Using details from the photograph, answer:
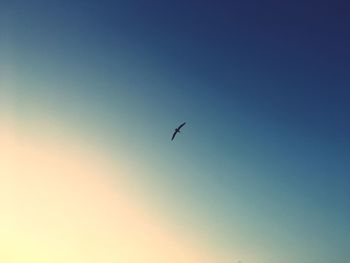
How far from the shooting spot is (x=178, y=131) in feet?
364
